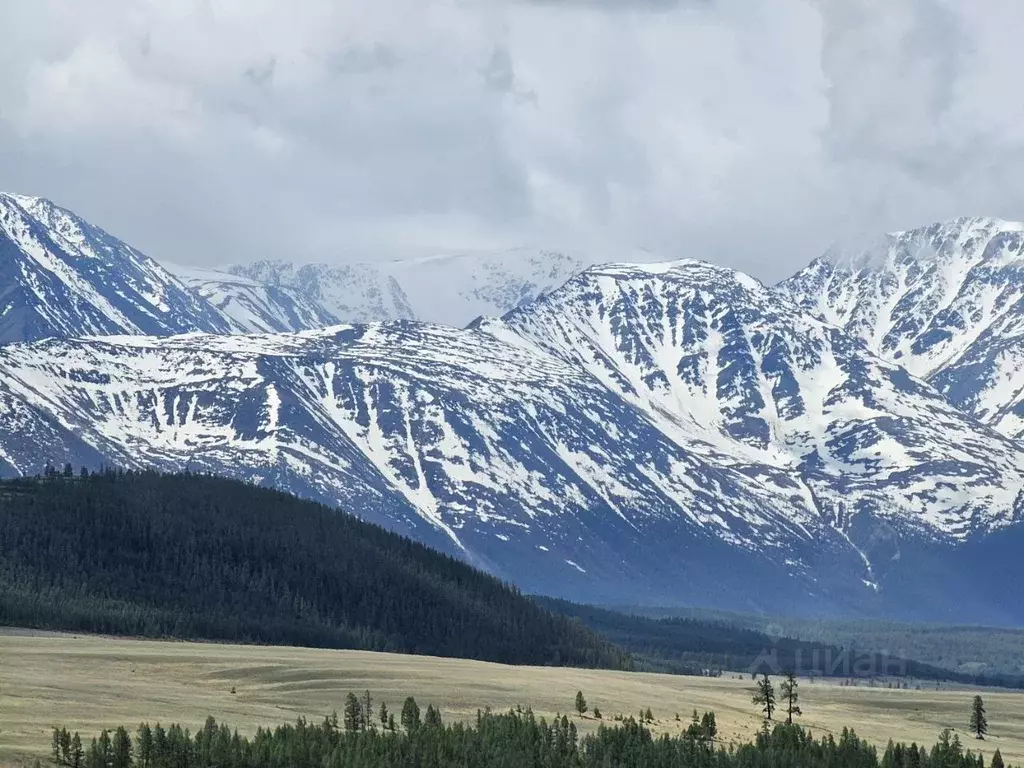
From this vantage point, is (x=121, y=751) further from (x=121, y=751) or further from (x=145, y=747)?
(x=145, y=747)

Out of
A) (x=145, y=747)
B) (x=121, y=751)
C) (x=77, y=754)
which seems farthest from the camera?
(x=145, y=747)

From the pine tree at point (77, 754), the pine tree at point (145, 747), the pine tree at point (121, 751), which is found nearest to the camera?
the pine tree at point (77, 754)

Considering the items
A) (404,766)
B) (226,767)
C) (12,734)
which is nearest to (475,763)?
(404,766)

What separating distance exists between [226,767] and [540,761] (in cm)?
3197

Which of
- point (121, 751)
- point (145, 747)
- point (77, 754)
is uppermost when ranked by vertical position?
point (145, 747)

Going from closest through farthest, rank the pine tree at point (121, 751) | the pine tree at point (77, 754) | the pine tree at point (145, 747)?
1. the pine tree at point (77, 754)
2. the pine tree at point (121, 751)
3. the pine tree at point (145, 747)

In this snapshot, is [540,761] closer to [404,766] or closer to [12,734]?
[404,766]

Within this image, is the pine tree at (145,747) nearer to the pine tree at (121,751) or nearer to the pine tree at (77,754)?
the pine tree at (121,751)

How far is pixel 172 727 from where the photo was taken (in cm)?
19000

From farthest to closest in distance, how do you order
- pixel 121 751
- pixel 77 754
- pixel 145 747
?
pixel 145 747
pixel 121 751
pixel 77 754

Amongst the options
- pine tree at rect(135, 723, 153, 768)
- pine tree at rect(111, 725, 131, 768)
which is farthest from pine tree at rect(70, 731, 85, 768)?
pine tree at rect(135, 723, 153, 768)

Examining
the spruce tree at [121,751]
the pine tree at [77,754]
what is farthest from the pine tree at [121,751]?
the pine tree at [77,754]

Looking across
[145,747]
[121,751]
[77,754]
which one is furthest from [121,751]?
[145,747]

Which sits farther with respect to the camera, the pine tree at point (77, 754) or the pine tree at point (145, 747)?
the pine tree at point (145, 747)
